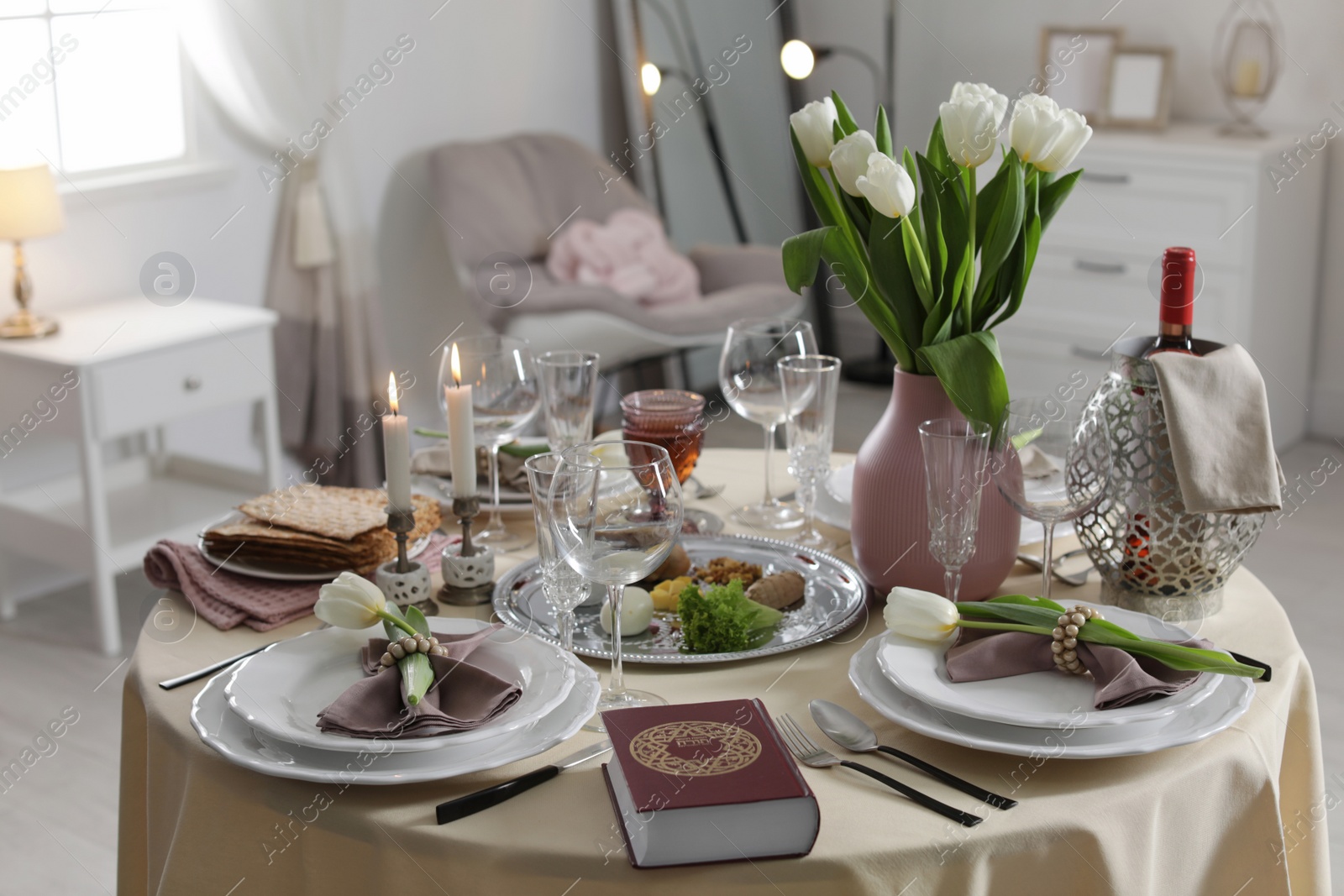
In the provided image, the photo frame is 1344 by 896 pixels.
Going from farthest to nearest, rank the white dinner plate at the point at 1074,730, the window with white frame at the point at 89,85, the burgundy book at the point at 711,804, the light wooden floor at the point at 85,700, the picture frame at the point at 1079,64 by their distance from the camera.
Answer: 1. the picture frame at the point at 1079,64
2. the window with white frame at the point at 89,85
3. the light wooden floor at the point at 85,700
4. the white dinner plate at the point at 1074,730
5. the burgundy book at the point at 711,804

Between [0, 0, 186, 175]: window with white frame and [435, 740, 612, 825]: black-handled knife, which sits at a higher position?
[0, 0, 186, 175]: window with white frame

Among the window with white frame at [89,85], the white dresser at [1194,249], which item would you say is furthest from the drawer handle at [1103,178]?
the window with white frame at [89,85]

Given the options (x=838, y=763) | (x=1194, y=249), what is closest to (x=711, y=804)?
(x=838, y=763)

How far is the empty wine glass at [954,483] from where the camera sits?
1.12 meters

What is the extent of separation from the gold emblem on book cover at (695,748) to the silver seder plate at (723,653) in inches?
8.3

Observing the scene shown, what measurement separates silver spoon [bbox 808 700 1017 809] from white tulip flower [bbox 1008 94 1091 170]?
0.52m

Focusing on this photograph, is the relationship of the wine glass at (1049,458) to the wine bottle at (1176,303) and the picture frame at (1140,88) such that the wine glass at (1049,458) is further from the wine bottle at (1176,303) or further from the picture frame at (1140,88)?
the picture frame at (1140,88)

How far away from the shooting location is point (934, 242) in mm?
1227

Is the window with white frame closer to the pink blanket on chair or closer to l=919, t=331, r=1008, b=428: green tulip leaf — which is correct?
the pink blanket on chair

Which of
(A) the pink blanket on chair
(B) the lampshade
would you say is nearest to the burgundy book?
(B) the lampshade

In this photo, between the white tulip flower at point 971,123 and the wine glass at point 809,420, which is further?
the wine glass at point 809,420

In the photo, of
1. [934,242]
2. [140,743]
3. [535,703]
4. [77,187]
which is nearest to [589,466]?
[535,703]

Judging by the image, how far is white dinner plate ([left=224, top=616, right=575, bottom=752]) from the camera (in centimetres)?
96

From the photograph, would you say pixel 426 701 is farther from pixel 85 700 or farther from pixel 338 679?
pixel 85 700
